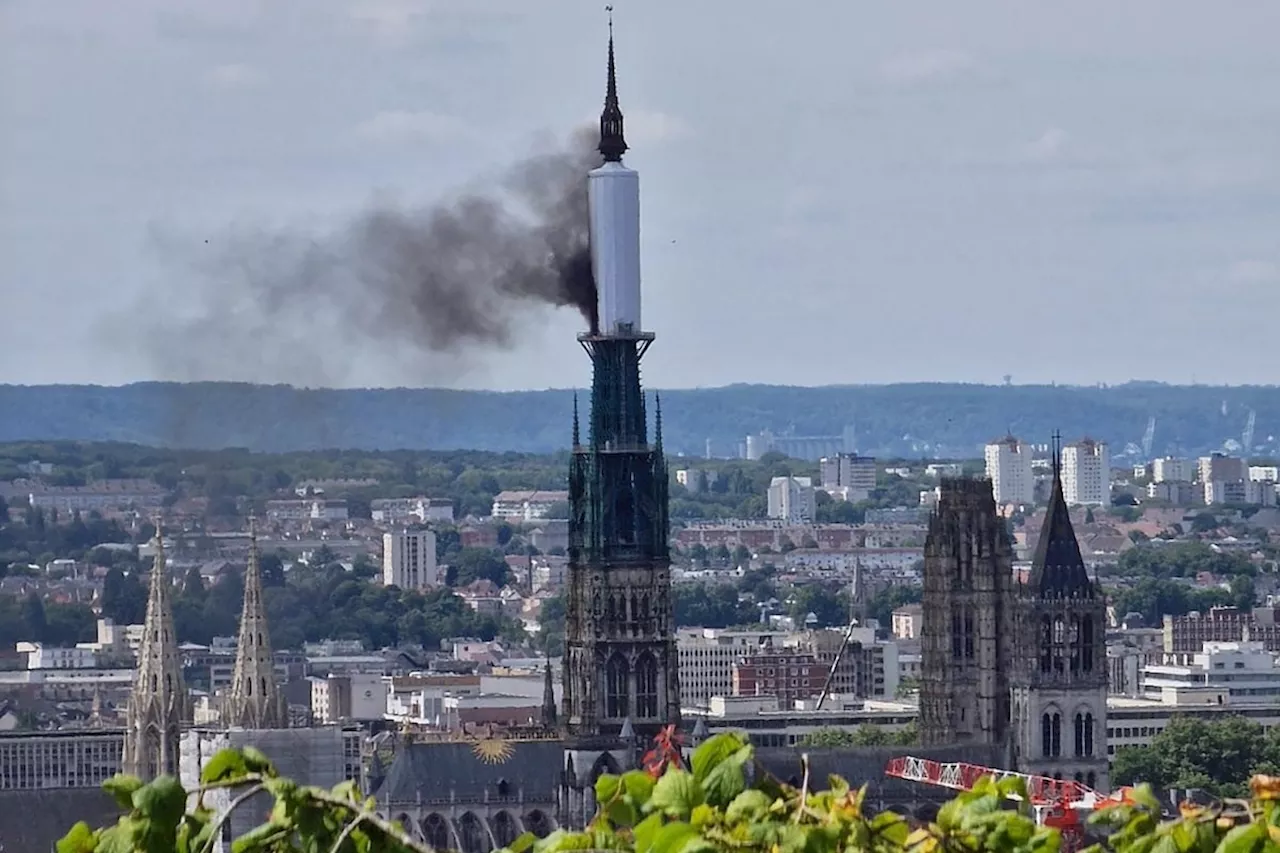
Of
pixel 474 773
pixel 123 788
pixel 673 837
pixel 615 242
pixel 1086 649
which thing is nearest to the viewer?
pixel 673 837

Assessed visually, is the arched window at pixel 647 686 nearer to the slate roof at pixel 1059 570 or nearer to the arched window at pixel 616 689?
the arched window at pixel 616 689

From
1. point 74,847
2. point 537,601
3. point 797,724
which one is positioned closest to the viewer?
point 74,847

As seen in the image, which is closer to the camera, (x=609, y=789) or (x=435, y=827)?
(x=609, y=789)

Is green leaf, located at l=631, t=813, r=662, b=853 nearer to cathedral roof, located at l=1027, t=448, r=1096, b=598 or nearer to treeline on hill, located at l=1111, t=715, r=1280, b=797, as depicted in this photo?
cathedral roof, located at l=1027, t=448, r=1096, b=598

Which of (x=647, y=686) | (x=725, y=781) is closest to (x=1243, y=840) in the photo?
(x=725, y=781)

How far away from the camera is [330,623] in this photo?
15262 cm

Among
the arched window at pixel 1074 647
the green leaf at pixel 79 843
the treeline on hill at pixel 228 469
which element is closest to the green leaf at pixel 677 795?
the green leaf at pixel 79 843

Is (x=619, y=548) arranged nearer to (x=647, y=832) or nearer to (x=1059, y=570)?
(x=1059, y=570)

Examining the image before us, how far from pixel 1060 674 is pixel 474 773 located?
449 inches

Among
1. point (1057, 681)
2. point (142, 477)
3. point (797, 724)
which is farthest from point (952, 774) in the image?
point (142, 477)

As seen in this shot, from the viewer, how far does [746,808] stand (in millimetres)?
12641

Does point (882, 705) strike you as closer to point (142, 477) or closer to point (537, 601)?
point (142, 477)

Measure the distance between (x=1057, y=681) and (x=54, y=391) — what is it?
84.4 metres

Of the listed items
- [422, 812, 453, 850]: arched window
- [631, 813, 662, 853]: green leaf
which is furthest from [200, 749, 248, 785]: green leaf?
[422, 812, 453, 850]: arched window
